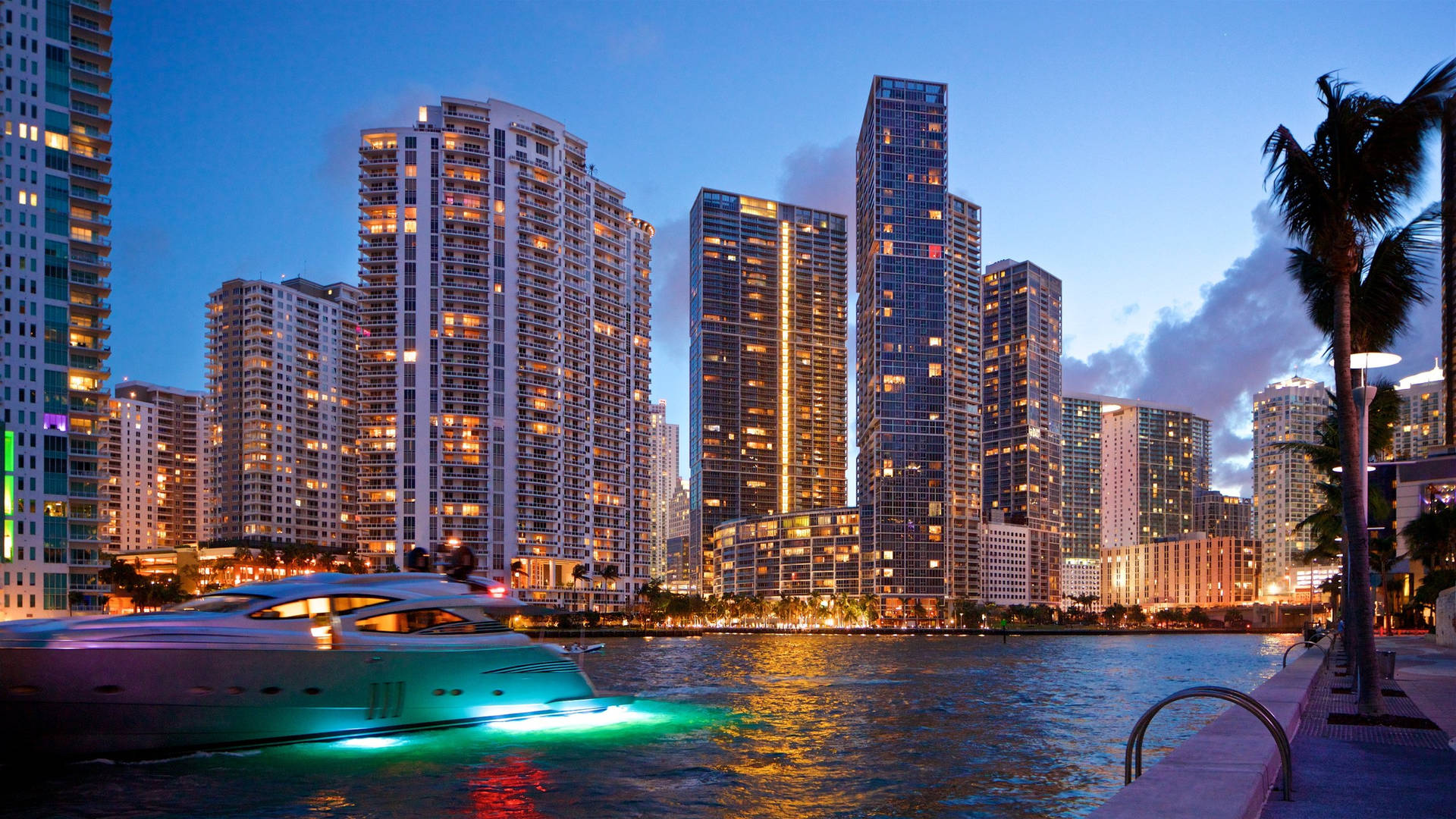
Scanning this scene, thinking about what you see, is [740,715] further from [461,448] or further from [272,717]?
[461,448]

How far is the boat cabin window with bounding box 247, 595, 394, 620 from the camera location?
2108 centimetres

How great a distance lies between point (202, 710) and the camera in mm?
19031

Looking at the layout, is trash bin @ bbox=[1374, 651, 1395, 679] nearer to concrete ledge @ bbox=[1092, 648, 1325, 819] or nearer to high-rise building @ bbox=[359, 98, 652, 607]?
concrete ledge @ bbox=[1092, 648, 1325, 819]

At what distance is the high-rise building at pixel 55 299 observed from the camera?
92.8 m

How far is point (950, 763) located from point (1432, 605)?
2450 inches

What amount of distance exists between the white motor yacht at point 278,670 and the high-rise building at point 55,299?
85.5 m

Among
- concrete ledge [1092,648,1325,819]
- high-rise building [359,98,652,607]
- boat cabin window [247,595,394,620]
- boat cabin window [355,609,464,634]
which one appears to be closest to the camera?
concrete ledge [1092,648,1325,819]

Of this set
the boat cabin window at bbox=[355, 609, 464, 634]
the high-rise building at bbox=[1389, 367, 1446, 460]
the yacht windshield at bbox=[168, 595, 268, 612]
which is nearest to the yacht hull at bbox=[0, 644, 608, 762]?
the boat cabin window at bbox=[355, 609, 464, 634]

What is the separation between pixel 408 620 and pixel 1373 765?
1819cm

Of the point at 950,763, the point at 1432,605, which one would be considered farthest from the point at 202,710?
the point at 1432,605

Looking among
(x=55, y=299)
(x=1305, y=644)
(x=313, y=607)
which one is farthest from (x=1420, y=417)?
(x=55, y=299)

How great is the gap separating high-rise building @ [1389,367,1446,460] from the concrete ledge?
136 meters

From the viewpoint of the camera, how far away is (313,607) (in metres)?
21.6

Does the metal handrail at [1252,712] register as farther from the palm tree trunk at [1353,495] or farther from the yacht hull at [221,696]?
the yacht hull at [221,696]
